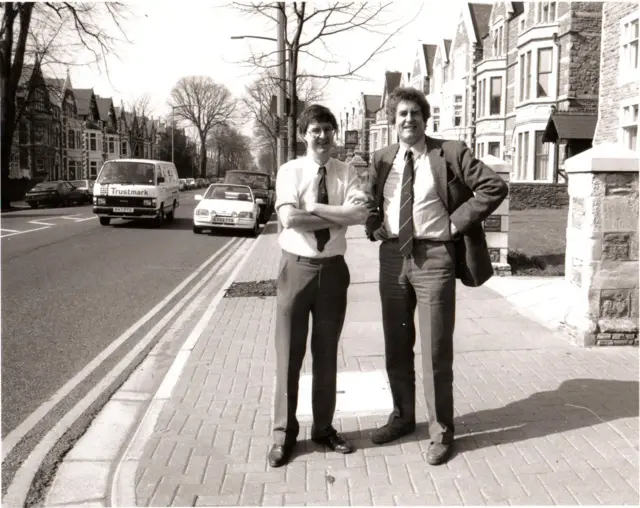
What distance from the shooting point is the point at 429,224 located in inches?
156

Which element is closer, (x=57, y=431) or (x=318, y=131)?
(x=318, y=131)

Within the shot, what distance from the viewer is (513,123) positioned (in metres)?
36.0

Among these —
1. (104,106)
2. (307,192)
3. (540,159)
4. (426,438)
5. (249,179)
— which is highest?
(104,106)

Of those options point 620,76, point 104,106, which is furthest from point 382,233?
point 104,106

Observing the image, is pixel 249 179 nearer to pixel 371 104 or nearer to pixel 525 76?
pixel 525 76

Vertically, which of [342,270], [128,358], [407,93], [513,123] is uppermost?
[513,123]

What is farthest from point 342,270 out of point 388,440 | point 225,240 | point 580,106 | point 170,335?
point 580,106

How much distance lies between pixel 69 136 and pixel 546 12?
203ft

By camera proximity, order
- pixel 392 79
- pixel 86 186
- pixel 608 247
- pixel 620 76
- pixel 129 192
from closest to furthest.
Result: pixel 608 247 < pixel 129 192 < pixel 620 76 < pixel 86 186 < pixel 392 79

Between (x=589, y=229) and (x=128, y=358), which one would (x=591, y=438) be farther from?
(x=128, y=358)

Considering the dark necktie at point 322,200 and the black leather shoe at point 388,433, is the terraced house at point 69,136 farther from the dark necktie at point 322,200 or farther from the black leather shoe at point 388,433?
the black leather shoe at point 388,433

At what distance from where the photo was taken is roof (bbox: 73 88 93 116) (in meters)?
86.6

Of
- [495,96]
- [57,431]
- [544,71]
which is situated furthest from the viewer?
[495,96]

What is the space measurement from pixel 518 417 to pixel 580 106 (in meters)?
29.3
